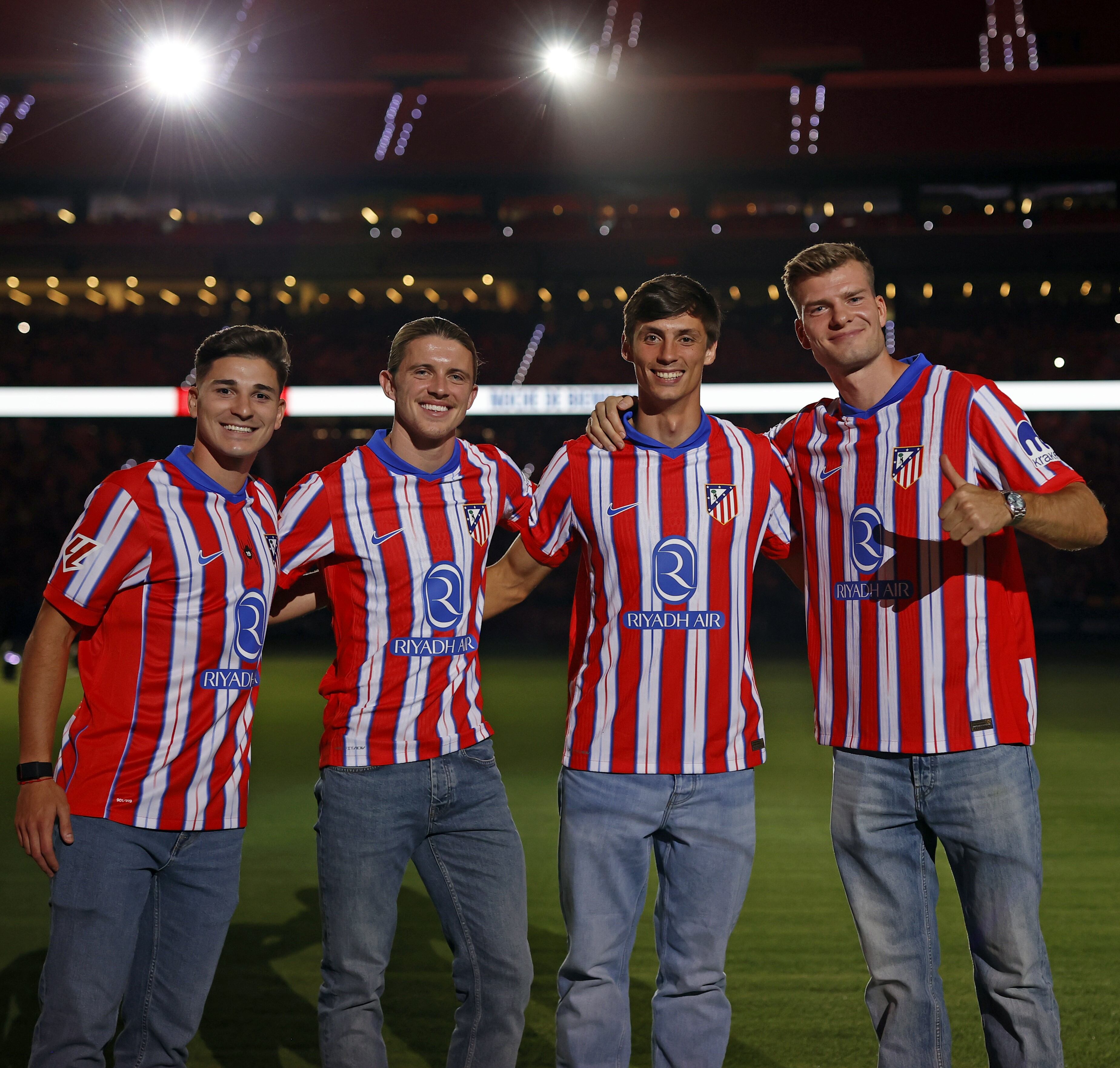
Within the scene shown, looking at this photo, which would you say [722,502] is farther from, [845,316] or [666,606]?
[845,316]

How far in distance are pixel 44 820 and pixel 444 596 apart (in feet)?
2.90

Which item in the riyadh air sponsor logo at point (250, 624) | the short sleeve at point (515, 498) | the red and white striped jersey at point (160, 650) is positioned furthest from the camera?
the short sleeve at point (515, 498)

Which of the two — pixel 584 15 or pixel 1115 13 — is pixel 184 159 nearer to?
pixel 584 15

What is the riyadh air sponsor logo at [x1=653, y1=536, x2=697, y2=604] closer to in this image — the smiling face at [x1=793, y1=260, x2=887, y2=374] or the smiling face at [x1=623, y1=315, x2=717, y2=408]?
the smiling face at [x1=623, y1=315, x2=717, y2=408]

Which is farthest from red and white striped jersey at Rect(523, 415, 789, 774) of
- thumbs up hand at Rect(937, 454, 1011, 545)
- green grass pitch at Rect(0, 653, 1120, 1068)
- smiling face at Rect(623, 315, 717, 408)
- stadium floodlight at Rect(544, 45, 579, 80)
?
stadium floodlight at Rect(544, 45, 579, 80)

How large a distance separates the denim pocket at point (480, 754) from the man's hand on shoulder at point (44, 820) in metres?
0.78

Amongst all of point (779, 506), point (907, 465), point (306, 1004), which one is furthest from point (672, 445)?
point (306, 1004)

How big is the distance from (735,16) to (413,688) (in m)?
17.2

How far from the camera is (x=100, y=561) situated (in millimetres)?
2080

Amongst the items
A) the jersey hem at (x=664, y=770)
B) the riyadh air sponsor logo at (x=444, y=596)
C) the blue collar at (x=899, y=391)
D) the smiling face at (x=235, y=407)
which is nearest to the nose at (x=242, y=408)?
the smiling face at (x=235, y=407)

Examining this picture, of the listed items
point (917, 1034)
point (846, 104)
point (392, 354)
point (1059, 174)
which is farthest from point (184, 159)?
point (917, 1034)

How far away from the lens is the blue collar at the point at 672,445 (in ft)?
7.72

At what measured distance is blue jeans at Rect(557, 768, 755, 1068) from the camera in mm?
2098

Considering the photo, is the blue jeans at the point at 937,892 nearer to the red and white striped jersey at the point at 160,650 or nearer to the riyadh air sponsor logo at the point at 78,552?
the red and white striped jersey at the point at 160,650
